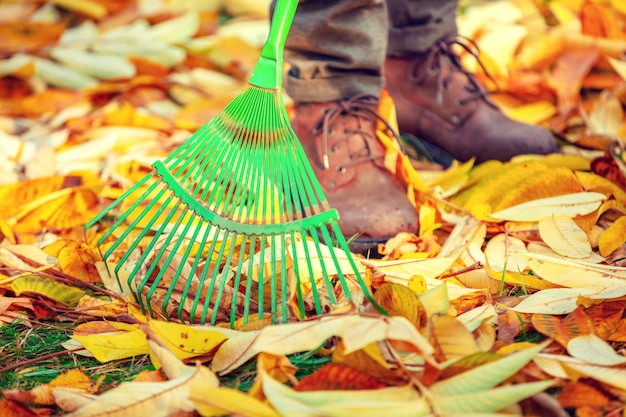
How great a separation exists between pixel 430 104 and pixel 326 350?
97 cm

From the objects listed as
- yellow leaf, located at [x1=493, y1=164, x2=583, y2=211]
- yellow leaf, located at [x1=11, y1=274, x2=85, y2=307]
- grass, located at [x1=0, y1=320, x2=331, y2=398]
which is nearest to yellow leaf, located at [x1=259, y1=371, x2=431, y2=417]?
grass, located at [x1=0, y1=320, x2=331, y2=398]

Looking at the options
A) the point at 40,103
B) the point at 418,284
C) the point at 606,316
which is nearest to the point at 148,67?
the point at 40,103

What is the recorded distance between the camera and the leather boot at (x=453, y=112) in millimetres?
1786

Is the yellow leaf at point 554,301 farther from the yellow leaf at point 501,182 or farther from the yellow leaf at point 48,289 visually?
the yellow leaf at point 48,289

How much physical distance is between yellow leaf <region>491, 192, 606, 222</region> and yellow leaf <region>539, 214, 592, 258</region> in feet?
0.07

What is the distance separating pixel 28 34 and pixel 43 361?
71.9 inches

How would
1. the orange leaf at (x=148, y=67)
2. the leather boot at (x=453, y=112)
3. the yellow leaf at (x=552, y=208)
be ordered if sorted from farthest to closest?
the orange leaf at (x=148, y=67) < the leather boot at (x=453, y=112) < the yellow leaf at (x=552, y=208)

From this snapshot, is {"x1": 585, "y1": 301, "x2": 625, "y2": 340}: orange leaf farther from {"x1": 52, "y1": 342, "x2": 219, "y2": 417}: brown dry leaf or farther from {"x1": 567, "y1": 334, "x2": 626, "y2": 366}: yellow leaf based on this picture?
{"x1": 52, "y1": 342, "x2": 219, "y2": 417}: brown dry leaf

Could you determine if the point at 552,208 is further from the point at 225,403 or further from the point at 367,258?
the point at 225,403

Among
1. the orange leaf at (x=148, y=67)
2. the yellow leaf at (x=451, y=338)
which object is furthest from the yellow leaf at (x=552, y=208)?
the orange leaf at (x=148, y=67)

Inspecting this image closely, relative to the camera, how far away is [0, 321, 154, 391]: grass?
42.1 inches

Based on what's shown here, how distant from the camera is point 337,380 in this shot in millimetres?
938

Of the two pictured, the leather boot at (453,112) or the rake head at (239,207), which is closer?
the rake head at (239,207)

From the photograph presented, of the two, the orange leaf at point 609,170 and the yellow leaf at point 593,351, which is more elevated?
the orange leaf at point 609,170
